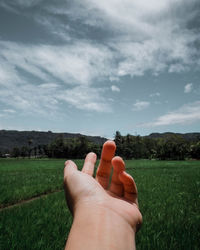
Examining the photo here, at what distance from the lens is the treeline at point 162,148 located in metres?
86.3

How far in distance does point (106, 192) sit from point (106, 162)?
37cm

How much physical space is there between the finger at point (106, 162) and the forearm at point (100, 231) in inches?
26.6

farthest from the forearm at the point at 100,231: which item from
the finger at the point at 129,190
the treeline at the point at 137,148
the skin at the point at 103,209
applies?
the treeline at the point at 137,148

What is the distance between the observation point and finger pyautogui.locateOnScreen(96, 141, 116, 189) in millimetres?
2137

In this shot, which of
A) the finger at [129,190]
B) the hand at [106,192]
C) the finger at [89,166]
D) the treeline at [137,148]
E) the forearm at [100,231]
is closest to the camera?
the forearm at [100,231]

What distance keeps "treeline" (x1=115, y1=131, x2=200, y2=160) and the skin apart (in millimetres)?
90713

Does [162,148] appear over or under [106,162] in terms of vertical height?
under

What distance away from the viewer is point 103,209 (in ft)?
5.47

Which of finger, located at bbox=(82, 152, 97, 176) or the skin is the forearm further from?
finger, located at bbox=(82, 152, 97, 176)

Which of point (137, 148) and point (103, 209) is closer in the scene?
point (103, 209)

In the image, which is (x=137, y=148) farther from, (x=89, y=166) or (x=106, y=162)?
(x=106, y=162)

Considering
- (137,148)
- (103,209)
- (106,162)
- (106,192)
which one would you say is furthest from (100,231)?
(137,148)

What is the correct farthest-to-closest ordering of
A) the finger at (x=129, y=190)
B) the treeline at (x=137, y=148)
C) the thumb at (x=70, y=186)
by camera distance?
1. the treeline at (x=137, y=148)
2. the thumb at (x=70, y=186)
3. the finger at (x=129, y=190)

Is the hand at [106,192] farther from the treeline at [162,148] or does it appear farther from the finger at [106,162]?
the treeline at [162,148]
